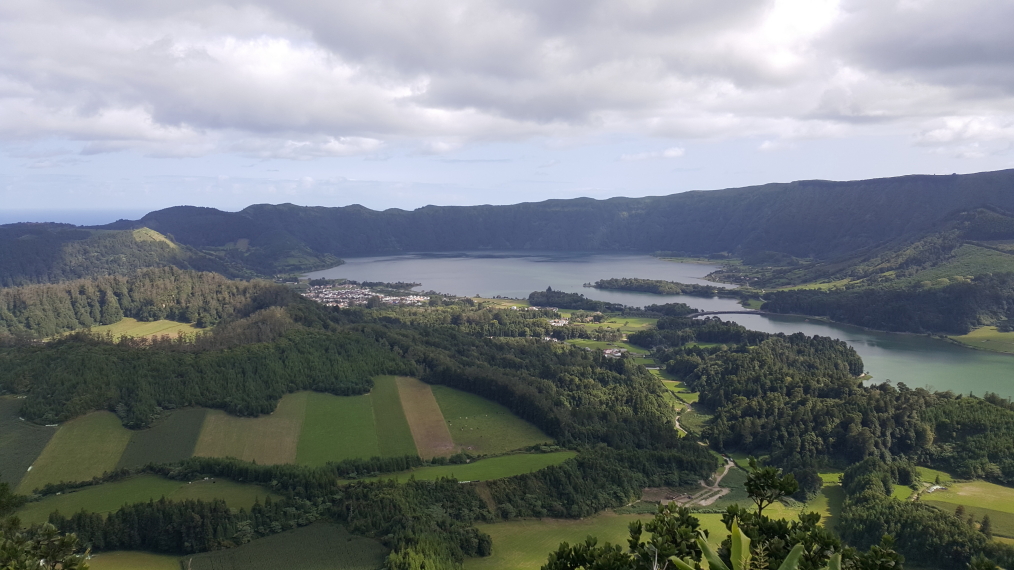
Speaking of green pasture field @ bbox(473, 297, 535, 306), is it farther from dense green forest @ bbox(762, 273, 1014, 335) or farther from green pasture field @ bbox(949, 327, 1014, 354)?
green pasture field @ bbox(949, 327, 1014, 354)

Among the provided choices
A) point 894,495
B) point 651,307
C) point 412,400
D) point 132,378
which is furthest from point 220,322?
point 894,495

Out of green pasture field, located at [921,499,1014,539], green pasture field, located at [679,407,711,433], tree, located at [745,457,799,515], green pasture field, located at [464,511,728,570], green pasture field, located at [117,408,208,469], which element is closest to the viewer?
tree, located at [745,457,799,515]

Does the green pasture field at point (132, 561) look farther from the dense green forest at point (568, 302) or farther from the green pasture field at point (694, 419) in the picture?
the dense green forest at point (568, 302)

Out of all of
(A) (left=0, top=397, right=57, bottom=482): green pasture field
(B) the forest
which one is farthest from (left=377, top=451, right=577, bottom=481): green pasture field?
(A) (left=0, top=397, right=57, bottom=482): green pasture field

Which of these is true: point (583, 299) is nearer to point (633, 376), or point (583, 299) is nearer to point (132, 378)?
point (633, 376)

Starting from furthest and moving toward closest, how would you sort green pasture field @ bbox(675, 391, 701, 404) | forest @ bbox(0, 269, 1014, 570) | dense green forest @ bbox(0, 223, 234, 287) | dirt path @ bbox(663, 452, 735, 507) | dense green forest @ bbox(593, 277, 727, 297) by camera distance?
dense green forest @ bbox(0, 223, 234, 287) < dense green forest @ bbox(593, 277, 727, 297) < green pasture field @ bbox(675, 391, 701, 404) < dirt path @ bbox(663, 452, 735, 507) < forest @ bbox(0, 269, 1014, 570)

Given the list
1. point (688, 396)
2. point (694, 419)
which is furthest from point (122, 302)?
point (694, 419)

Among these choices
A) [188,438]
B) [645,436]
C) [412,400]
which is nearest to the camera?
[188,438]
